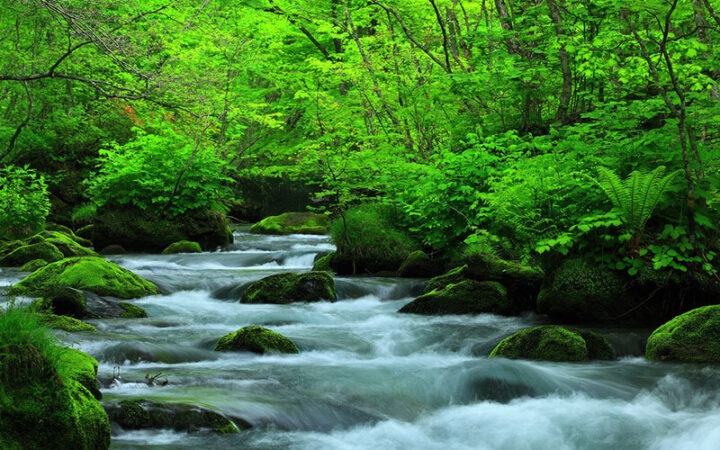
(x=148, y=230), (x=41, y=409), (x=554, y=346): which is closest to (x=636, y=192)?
(x=554, y=346)

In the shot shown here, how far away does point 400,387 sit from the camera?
18.2 feet

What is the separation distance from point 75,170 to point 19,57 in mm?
6681

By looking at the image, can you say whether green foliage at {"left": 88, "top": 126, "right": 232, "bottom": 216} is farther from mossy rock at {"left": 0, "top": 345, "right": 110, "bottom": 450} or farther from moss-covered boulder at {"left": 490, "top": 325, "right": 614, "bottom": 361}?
mossy rock at {"left": 0, "top": 345, "right": 110, "bottom": 450}

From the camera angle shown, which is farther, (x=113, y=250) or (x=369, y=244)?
(x=113, y=250)

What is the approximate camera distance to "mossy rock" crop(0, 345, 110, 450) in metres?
2.99

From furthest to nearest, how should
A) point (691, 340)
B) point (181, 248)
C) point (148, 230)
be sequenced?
point (148, 230)
point (181, 248)
point (691, 340)

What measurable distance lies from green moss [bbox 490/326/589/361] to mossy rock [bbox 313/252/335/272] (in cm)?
634

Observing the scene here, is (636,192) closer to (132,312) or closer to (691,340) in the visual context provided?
(691,340)

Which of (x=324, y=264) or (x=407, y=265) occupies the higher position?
(x=407, y=265)

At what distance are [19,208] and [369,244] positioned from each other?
9.27 m

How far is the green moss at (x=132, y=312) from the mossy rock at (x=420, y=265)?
4.97m

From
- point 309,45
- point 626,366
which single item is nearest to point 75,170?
point 309,45

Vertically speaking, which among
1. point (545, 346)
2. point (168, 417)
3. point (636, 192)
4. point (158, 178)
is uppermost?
point (636, 192)

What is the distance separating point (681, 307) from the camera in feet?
23.1
